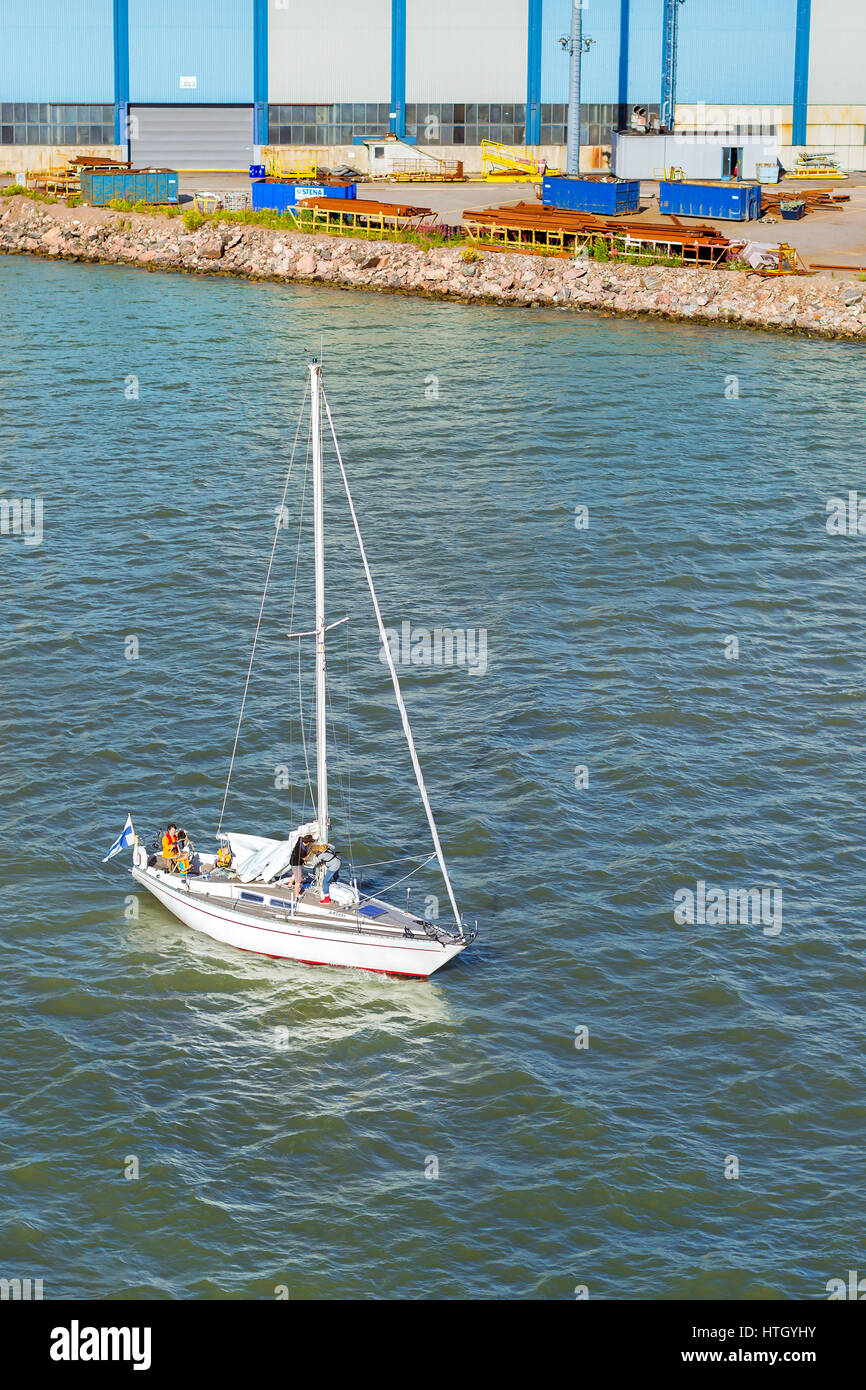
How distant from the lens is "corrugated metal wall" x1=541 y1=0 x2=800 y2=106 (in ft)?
414

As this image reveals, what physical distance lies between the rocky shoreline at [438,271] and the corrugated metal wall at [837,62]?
39842 mm

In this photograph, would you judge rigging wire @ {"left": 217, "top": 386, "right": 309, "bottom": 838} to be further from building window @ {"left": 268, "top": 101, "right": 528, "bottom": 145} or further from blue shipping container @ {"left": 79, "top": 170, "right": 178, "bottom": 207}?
building window @ {"left": 268, "top": 101, "right": 528, "bottom": 145}

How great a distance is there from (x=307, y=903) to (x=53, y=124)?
345ft

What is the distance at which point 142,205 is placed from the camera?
119 metres

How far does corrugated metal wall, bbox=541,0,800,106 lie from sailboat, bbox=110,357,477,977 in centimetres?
9907

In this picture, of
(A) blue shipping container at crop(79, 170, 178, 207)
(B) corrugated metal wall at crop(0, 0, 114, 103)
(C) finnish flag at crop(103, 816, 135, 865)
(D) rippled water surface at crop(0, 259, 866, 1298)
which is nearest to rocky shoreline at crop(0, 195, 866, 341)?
(A) blue shipping container at crop(79, 170, 178, 207)

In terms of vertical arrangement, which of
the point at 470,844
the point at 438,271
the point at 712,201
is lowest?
the point at 470,844

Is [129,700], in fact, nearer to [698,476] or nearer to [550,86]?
[698,476]

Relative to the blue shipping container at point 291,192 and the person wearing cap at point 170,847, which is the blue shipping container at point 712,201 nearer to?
the blue shipping container at point 291,192

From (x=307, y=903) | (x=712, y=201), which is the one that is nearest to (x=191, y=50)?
(x=712, y=201)

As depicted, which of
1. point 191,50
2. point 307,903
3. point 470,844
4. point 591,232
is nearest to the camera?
point 307,903

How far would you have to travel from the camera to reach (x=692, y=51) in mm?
127000

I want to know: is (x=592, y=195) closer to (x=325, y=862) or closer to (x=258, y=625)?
(x=258, y=625)
